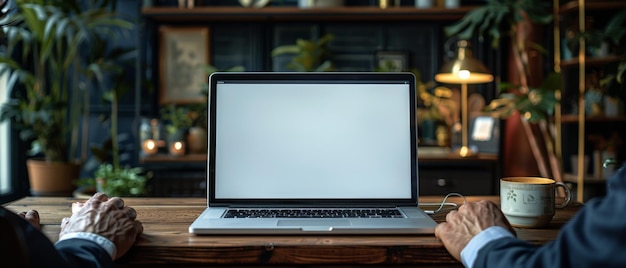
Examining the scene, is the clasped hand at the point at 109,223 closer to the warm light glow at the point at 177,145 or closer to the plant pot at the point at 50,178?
the warm light glow at the point at 177,145

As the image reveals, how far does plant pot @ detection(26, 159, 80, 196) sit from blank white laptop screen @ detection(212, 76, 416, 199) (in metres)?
3.07

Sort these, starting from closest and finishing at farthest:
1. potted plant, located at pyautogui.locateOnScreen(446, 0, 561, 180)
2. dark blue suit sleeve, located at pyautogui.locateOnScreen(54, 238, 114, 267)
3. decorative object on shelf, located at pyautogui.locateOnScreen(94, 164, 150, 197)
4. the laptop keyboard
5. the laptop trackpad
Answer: dark blue suit sleeve, located at pyautogui.locateOnScreen(54, 238, 114, 267) < the laptop trackpad < the laptop keyboard < decorative object on shelf, located at pyautogui.locateOnScreen(94, 164, 150, 197) < potted plant, located at pyautogui.locateOnScreen(446, 0, 561, 180)

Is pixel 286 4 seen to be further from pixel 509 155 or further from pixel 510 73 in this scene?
pixel 509 155

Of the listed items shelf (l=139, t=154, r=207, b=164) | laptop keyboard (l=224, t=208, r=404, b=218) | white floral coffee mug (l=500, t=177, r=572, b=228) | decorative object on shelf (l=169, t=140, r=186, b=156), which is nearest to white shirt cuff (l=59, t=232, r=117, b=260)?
laptop keyboard (l=224, t=208, r=404, b=218)

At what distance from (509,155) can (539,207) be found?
3.48m

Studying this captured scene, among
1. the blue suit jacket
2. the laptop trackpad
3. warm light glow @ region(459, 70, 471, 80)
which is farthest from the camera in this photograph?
warm light glow @ region(459, 70, 471, 80)

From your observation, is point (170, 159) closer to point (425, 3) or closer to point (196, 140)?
point (196, 140)

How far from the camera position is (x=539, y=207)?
1.23m

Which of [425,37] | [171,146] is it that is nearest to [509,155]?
[425,37]

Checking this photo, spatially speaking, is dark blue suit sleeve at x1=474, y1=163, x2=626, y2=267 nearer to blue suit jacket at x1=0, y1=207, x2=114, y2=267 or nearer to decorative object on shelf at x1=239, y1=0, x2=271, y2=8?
blue suit jacket at x1=0, y1=207, x2=114, y2=267

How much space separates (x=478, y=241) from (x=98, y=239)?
2.18 ft

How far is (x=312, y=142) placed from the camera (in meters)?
1.40

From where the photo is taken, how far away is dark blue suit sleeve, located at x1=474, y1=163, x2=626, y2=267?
77 cm

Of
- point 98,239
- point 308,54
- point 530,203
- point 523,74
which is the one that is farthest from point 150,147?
point 530,203
